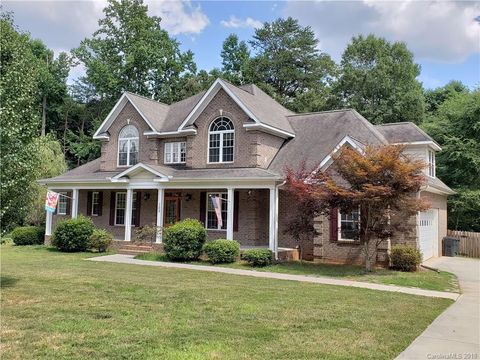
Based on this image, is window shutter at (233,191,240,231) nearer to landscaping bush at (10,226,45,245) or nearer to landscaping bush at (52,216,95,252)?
landscaping bush at (52,216,95,252)

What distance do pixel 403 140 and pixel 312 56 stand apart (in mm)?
29661

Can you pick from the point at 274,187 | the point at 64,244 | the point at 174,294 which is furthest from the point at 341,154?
the point at 64,244

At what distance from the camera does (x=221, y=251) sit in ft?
58.1

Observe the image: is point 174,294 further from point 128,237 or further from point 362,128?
point 362,128

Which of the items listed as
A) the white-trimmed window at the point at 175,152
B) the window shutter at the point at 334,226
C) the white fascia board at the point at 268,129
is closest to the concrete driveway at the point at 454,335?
the window shutter at the point at 334,226

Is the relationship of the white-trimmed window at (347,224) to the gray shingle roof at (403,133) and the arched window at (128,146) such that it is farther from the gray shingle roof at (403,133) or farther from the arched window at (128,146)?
the arched window at (128,146)

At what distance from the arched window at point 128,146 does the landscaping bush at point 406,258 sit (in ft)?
50.3

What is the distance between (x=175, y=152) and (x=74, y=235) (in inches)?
268

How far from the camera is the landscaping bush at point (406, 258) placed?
16000mm

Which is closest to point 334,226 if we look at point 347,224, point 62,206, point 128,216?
point 347,224

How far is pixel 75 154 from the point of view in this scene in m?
48.3

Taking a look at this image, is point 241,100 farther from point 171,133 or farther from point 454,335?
point 454,335

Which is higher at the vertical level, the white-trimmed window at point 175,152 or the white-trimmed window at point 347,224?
the white-trimmed window at point 175,152

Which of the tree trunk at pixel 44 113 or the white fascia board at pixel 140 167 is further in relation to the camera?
the tree trunk at pixel 44 113
